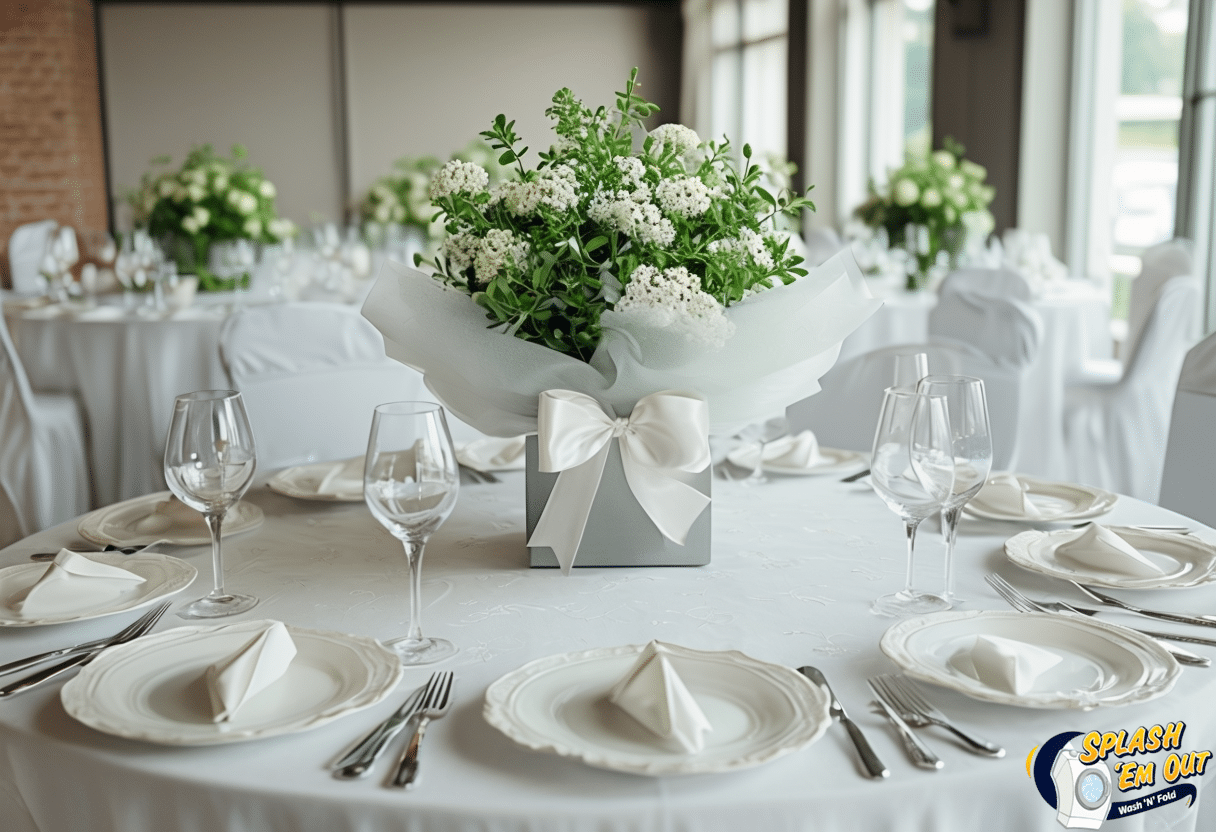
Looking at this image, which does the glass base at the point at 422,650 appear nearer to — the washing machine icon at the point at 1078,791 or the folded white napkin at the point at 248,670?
the folded white napkin at the point at 248,670

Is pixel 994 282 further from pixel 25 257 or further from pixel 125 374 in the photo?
pixel 25 257

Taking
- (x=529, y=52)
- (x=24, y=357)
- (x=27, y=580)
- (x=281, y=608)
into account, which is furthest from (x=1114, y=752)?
(x=529, y=52)

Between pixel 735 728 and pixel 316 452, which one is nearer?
pixel 735 728

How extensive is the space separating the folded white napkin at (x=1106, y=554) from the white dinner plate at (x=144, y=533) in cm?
Result: 106

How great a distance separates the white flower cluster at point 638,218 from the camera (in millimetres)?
1243

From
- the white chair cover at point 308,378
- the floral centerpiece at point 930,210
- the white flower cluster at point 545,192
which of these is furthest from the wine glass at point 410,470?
the floral centerpiece at point 930,210

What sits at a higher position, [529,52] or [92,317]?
[529,52]

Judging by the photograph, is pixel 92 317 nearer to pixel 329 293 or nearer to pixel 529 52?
pixel 329 293

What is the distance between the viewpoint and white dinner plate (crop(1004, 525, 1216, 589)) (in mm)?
1233

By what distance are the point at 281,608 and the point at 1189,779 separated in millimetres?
901

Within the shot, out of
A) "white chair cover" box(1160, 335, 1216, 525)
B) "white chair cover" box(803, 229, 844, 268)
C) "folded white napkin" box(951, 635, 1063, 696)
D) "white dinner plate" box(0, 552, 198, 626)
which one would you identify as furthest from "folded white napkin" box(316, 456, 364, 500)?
"white chair cover" box(803, 229, 844, 268)

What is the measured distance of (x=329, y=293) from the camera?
4.72 m

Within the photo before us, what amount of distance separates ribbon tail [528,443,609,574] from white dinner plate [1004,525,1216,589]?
0.51m

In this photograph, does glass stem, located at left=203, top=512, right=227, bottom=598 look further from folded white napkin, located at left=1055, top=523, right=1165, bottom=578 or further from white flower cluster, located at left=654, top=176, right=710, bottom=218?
folded white napkin, located at left=1055, top=523, right=1165, bottom=578
